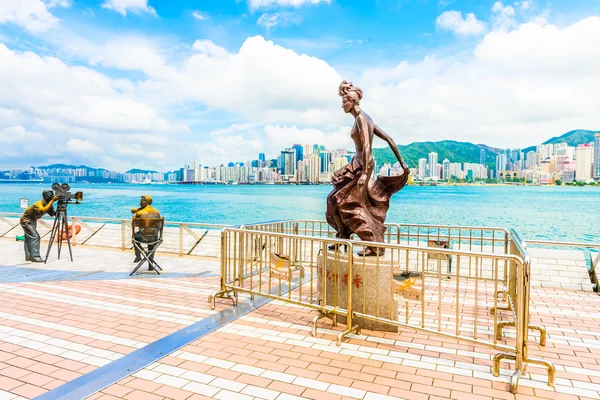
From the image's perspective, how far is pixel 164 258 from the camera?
34.8 feet

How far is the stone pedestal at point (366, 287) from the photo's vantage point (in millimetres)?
4941

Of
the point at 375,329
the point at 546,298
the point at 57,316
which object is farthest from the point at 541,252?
the point at 57,316

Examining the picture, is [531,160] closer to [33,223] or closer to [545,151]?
[545,151]

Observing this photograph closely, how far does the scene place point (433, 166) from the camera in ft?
435

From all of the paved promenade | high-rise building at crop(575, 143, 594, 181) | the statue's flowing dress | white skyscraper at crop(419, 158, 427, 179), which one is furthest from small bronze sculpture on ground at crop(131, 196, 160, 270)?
high-rise building at crop(575, 143, 594, 181)

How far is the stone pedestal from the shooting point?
4.94 meters

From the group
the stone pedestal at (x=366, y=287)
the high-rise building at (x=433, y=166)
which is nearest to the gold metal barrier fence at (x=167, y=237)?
the stone pedestal at (x=366, y=287)

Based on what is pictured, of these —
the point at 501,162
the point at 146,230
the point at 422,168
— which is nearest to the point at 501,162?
the point at 501,162

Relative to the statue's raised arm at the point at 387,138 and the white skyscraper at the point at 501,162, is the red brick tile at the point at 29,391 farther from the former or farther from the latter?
the white skyscraper at the point at 501,162

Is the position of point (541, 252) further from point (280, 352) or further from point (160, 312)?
point (160, 312)

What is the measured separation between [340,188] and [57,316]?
4.23 metres

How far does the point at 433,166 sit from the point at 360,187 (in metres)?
134

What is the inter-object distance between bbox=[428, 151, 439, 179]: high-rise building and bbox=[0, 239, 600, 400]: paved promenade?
5066 inches

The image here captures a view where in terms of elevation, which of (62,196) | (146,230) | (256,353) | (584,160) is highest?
(584,160)
